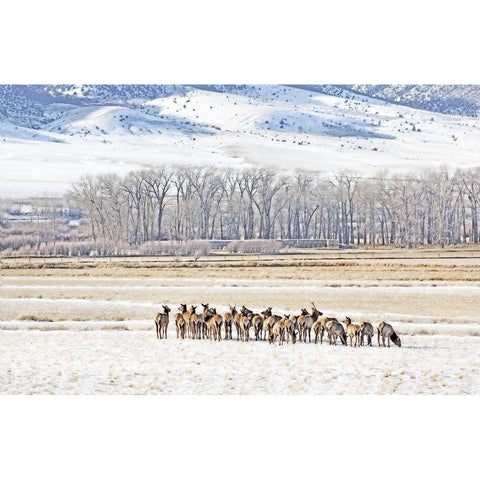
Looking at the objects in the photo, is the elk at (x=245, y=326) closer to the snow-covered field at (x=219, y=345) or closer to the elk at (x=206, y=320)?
the snow-covered field at (x=219, y=345)

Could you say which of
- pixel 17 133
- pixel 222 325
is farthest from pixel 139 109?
pixel 222 325

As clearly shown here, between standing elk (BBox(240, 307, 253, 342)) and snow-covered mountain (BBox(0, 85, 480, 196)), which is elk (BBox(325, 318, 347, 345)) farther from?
snow-covered mountain (BBox(0, 85, 480, 196))

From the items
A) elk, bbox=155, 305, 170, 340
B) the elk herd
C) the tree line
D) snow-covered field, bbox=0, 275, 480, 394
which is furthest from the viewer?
the tree line

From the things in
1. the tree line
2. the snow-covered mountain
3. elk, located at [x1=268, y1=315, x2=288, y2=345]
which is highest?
the snow-covered mountain

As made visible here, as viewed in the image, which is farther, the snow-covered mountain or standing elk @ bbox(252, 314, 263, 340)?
the snow-covered mountain

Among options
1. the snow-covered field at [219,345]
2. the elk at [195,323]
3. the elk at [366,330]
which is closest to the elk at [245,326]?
the snow-covered field at [219,345]

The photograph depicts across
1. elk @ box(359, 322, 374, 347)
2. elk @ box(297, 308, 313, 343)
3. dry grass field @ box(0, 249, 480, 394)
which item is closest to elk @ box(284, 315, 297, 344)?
elk @ box(297, 308, 313, 343)

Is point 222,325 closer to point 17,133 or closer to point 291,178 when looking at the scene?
point 291,178
